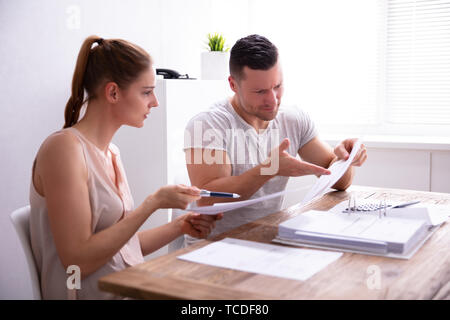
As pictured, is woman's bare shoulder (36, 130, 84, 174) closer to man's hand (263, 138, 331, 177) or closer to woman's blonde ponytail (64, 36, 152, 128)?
woman's blonde ponytail (64, 36, 152, 128)

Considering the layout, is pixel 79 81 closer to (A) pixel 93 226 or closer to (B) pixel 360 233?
(A) pixel 93 226

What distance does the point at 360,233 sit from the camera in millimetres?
1123

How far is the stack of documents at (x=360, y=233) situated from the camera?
1051 millimetres

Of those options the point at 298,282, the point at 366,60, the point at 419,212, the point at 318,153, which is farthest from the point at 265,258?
the point at 366,60

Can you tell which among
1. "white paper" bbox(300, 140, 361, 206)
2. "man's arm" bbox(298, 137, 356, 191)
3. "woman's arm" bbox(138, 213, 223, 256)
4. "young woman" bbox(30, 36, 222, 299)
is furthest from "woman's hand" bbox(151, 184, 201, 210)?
"man's arm" bbox(298, 137, 356, 191)

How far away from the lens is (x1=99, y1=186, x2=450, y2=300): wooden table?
0.84m

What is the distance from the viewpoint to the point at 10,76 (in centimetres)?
193

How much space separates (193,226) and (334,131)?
2.30 m

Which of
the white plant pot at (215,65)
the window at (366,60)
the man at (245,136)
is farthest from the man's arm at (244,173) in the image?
the window at (366,60)

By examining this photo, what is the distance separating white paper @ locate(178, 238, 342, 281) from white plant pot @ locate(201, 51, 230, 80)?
173 cm

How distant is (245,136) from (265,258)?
78 centimetres
